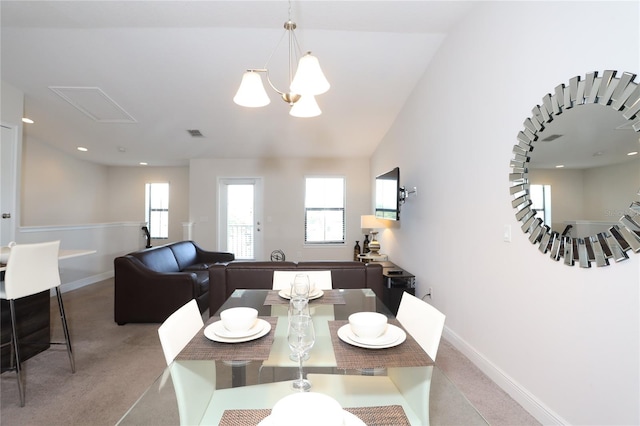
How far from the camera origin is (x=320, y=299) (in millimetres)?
1805

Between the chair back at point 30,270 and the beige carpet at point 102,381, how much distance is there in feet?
2.19

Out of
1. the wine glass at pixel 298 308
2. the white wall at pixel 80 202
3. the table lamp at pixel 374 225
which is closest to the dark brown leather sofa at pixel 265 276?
the wine glass at pixel 298 308

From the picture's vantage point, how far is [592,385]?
1.45 meters

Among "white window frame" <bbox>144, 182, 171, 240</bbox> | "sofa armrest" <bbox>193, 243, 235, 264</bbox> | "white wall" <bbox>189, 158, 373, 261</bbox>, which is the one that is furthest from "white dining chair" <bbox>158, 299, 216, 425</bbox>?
"white window frame" <bbox>144, 182, 171, 240</bbox>

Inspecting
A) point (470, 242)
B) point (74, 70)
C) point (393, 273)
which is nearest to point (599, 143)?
point (470, 242)

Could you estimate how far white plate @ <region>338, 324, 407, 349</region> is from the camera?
42.4 inches

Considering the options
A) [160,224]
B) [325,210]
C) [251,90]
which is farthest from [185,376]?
[160,224]

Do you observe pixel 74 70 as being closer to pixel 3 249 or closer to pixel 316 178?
pixel 3 249

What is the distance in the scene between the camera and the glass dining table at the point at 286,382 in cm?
84

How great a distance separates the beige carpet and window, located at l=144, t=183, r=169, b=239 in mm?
4237

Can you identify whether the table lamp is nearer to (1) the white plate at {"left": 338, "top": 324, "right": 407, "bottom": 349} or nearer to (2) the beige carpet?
(2) the beige carpet

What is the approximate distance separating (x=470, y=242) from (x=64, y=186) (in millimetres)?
7365

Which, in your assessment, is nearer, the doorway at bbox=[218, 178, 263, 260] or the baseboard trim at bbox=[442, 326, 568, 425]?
the baseboard trim at bbox=[442, 326, 568, 425]

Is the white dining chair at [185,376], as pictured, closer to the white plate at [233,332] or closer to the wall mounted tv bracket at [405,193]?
the white plate at [233,332]
